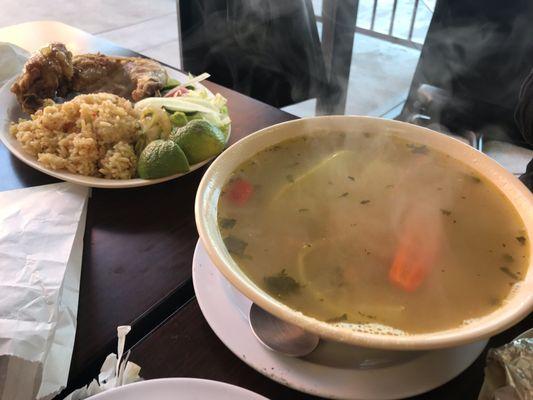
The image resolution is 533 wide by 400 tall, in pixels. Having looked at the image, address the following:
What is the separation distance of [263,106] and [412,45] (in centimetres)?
379

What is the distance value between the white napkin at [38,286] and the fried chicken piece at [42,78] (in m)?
0.50

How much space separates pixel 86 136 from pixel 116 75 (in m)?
0.53

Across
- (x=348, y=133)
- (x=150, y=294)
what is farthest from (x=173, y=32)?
(x=150, y=294)

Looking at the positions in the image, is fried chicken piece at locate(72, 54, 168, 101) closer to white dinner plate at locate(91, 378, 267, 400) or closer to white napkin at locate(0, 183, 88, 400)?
white napkin at locate(0, 183, 88, 400)

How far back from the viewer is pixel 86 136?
127 centimetres

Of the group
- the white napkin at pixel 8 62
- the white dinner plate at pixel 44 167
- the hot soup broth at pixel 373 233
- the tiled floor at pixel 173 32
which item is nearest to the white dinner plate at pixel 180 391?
the hot soup broth at pixel 373 233

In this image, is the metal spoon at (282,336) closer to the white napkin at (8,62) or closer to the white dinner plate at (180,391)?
A: the white dinner plate at (180,391)

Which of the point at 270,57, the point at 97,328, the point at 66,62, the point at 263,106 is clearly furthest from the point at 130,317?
the point at 270,57

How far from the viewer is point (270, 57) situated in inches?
102

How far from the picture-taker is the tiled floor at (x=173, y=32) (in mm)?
4062

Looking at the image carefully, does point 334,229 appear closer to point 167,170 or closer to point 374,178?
point 374,178

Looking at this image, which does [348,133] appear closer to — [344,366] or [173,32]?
[344,366]

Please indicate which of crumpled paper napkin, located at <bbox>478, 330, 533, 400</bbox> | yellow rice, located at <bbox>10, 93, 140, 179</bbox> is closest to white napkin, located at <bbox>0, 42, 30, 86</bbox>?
yellow rice, located at <bbox>10, 93, 140, 179</bbox>

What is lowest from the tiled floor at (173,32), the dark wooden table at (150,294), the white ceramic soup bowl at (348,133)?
the tiled floor at (173,32)
